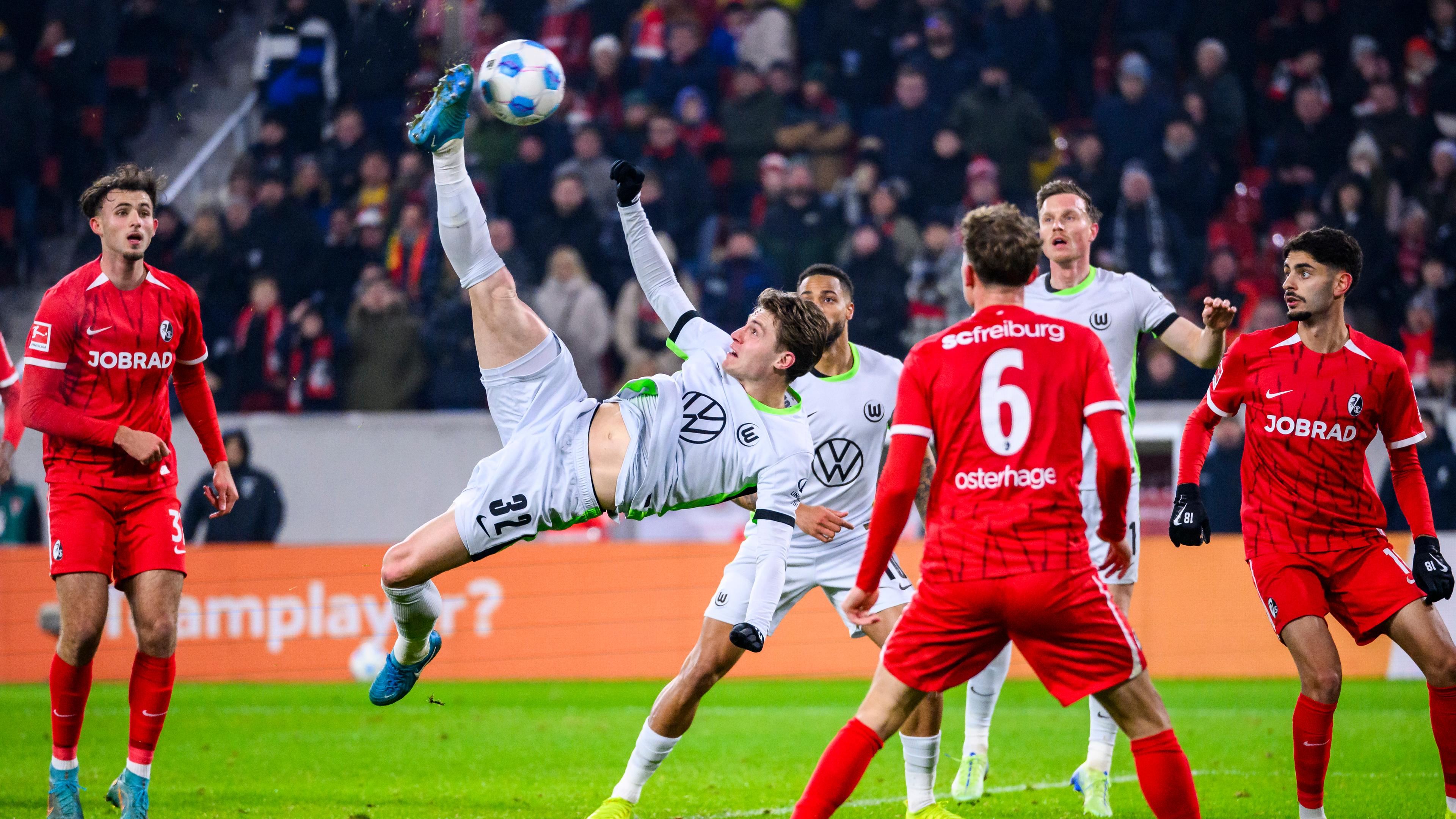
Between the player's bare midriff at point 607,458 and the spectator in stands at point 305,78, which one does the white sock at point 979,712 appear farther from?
the spectator in stands at point 305,78

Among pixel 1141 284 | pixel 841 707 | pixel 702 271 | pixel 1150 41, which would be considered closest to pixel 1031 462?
pixel 1141 284

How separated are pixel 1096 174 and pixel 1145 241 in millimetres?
1055

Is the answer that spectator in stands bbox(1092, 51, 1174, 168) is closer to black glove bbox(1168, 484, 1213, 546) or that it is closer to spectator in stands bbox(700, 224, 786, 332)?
spectator in stands bbox(700, 224, 786, 332)

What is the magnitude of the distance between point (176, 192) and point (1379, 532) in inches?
604

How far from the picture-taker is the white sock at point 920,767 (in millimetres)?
6402

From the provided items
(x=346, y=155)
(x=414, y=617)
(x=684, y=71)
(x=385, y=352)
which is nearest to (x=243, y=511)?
(x=385, y=352)

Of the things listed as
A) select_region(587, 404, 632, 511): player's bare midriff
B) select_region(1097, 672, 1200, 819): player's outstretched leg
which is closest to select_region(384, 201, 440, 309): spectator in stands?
select_region(587, 404, 632, 511): player's bare midriff

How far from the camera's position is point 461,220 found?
5.86m

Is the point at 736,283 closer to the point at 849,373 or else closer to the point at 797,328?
the point at 849,373

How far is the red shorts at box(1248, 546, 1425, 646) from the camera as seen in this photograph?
609cm

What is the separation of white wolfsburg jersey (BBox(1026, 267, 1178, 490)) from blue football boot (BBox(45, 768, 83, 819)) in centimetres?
516

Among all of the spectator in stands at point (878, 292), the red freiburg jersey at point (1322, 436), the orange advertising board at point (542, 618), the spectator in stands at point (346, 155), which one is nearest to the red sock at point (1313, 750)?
the red freiburg jersey at point (1322, 436)

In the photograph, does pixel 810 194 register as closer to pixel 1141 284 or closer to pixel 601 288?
pixel 601 288

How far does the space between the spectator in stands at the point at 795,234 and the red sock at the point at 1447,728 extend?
32.5ft
